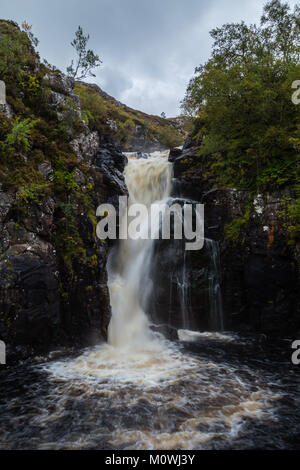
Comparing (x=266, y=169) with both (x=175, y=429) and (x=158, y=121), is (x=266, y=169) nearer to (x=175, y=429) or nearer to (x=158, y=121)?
(x=175, y=429)

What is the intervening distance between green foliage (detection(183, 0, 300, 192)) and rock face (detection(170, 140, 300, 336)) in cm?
90

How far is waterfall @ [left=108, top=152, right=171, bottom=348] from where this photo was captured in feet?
30.9

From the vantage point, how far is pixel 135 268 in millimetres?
11688

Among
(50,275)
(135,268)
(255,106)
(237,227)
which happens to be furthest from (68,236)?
(255,106)

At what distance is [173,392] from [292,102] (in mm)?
10936

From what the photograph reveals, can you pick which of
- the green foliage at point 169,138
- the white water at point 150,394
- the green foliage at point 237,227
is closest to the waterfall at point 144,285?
the white water at point 150,394

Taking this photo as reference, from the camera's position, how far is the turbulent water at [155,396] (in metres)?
4.08

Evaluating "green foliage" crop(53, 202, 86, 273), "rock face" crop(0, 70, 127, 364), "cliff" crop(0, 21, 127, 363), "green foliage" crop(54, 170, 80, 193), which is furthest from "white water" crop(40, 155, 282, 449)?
"green foliage" crop(54, 170, 80, 193)

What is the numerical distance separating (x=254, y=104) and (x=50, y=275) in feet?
33.8

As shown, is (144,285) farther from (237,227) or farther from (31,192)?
(31,192)

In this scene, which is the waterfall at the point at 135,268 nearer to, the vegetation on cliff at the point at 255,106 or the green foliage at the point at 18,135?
the vegetation on cliff at the point at 255,106

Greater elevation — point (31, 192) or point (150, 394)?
point (31, 192)

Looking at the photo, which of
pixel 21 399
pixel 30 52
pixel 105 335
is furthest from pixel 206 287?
pixel 30 52

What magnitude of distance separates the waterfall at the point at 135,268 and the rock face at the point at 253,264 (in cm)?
223
